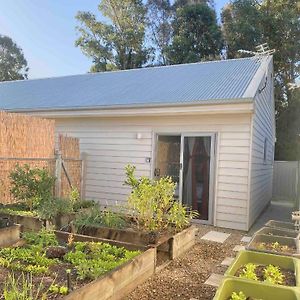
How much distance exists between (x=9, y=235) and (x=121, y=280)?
75.6 inches

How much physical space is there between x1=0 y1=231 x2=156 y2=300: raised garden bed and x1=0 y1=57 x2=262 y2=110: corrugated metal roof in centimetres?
377

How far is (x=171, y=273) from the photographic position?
13.2 feet

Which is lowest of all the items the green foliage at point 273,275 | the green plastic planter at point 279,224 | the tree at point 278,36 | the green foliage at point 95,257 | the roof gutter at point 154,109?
the green foliage at point 95,257

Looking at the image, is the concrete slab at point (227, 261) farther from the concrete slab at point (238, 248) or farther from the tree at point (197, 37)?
the tree at point (197, 37)

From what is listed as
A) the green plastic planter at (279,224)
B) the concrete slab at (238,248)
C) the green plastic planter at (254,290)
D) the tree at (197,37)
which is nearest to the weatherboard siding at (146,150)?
the green plastic planter at (279,224)

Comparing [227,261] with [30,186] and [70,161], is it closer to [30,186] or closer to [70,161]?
[30,186]

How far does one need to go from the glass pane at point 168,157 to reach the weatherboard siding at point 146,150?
188mm

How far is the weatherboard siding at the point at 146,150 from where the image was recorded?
662cm

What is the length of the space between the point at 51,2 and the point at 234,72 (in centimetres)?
982

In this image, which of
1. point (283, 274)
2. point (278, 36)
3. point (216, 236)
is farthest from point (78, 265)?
point (278, 36)

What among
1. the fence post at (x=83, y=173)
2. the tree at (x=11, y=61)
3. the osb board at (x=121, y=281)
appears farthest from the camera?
the tree at (x=11, y=61)

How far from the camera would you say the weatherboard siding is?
662 cm

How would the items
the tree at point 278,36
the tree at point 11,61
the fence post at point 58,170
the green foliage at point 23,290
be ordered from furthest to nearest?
the tree at point 11,61, the tree at point 278,36, the fence post at point 58,170, the green foliage at point 23,290

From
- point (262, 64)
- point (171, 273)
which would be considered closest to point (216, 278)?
point (171, 273)
